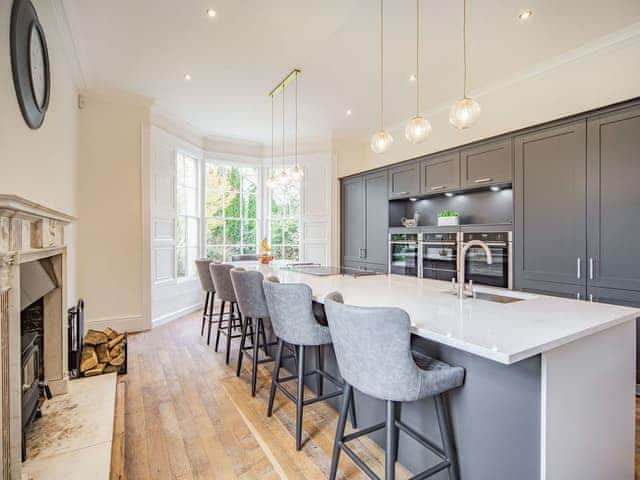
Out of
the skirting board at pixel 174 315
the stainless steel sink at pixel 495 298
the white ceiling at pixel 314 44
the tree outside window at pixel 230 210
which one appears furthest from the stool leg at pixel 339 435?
the tree outside window at pixel 230 210

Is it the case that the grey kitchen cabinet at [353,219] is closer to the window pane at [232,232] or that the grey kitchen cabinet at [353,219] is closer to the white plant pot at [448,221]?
the white plant pot at [448,221]

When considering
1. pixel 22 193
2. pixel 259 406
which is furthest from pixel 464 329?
pixel 22 193

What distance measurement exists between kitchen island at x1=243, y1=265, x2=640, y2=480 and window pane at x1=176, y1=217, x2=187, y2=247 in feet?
14.1

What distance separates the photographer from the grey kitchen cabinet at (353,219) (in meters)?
5.48

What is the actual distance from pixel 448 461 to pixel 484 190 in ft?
11.0

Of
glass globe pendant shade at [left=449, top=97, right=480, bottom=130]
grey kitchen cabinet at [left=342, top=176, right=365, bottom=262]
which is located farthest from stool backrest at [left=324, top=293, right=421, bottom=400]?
grey kitchen cabinet at [left=342, top=176, right=365, bottom=262]

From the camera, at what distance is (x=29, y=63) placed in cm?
188

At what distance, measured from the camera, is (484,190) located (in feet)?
13.0

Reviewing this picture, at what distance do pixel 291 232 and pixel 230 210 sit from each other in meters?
1.20

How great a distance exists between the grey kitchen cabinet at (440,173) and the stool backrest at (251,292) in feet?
9.05

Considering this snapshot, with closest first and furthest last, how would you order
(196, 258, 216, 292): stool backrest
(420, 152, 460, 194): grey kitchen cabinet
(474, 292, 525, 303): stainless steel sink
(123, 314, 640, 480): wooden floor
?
(123, 314, 640, 480): wooden floor
(474, 292, 525, 303): stainless steel sink
(196, 258, 216, 292): stool backrest
(420, 152, 460, 194): grey kitchen cabinet

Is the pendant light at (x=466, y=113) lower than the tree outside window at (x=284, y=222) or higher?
higher

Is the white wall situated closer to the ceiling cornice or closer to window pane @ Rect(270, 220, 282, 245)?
the ceiling cornice

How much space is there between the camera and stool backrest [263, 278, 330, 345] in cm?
194
